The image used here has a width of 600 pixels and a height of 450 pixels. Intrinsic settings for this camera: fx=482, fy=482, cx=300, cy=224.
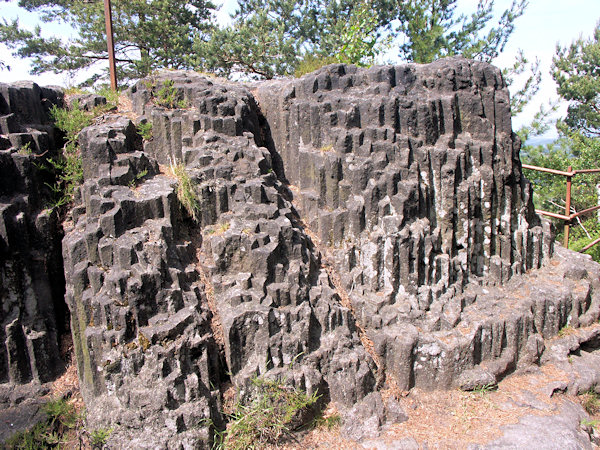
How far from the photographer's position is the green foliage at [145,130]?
6594mm

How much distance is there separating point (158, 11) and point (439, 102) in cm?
1352

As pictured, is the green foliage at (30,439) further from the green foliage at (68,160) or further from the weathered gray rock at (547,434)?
the weathered gray rock at (547,434)

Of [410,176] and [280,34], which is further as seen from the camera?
[280,34]

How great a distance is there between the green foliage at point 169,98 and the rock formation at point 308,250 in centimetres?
3

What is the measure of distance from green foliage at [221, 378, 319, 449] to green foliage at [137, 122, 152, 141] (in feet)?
11.9

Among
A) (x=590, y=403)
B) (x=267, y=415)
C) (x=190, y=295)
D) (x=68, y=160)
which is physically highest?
(x=68, y=160)

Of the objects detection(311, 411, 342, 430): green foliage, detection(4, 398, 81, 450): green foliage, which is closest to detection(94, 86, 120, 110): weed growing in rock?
detection(4, 398, 81, 450): green foliage

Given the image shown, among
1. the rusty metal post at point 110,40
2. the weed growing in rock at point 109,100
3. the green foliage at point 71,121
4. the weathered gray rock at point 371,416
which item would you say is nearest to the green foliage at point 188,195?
the green foliage at point 71,121

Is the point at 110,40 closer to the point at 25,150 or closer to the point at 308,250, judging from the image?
the point at 25,150

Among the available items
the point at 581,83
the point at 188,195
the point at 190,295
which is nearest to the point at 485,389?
the point at 190,295

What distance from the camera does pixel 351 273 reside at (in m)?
6.28

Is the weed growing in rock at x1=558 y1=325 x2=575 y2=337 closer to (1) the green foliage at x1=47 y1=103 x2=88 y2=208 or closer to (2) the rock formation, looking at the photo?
(2) the rock formation

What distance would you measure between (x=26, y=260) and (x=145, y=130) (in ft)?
7.37

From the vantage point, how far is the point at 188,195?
5.88 metres
